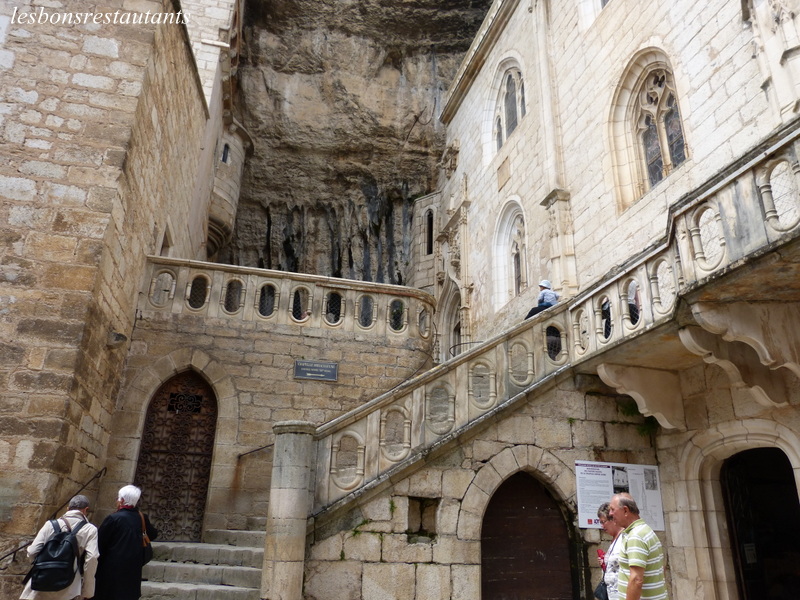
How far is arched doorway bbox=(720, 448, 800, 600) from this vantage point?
601cm

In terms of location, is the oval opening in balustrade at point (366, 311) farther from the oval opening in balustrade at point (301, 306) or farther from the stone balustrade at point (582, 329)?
the stone balustrade at point (582, 329)

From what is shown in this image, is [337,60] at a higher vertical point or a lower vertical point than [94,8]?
higher

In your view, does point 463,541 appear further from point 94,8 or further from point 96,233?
point 94,8

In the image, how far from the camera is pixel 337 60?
17859 mm

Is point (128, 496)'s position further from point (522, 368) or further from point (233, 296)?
point (233, 296)

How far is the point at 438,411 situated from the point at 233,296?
3711 mm

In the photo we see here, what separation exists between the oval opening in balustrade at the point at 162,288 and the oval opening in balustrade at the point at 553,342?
4.95 metres

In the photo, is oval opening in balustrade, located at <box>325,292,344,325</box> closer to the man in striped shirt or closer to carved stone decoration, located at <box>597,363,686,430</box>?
carved stone decoration, located at <box>597,363,686,430</box>

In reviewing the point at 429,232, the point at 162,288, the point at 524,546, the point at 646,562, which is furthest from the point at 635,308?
the point at 429,232

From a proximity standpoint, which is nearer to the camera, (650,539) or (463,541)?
(650,539)

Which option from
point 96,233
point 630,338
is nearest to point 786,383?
point 630,338

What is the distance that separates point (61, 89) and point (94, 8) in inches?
43.4

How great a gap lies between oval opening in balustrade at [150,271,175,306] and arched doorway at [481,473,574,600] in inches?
195

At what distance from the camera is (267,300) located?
8.46 meters
